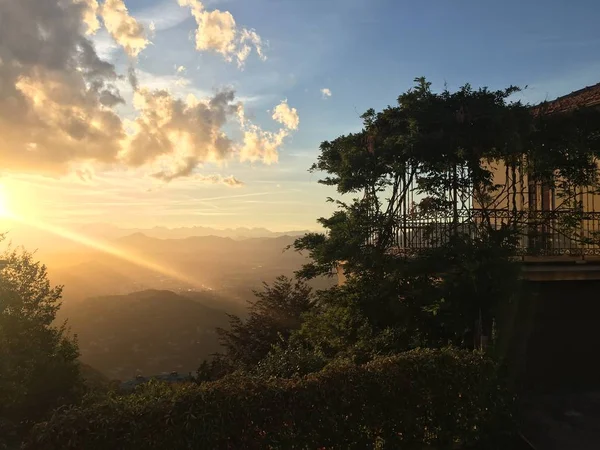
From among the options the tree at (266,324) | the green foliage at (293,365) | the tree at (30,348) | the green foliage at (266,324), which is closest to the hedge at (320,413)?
the green foliage at (293,365)

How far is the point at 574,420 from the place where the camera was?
8.66 meters

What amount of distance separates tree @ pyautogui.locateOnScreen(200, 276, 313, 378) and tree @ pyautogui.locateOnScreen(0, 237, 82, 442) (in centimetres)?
952

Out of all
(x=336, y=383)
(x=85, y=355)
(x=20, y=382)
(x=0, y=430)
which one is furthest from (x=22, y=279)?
(x=85, y=355)

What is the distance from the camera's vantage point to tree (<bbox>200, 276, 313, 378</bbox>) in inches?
988

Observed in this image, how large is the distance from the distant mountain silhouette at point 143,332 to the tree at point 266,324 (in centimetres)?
8887

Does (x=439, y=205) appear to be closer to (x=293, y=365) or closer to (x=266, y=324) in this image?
(x=293, y=365)

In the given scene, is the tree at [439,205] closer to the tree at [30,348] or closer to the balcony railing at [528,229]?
the balcony railing at [528,229]

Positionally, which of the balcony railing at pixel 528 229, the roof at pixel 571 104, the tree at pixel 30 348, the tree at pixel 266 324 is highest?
the roof at pixel 571 104

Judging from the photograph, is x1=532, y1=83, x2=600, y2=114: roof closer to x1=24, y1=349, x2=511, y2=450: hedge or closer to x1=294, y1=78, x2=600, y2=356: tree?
x1=294, y1=78, x2=600, y2=356: tree

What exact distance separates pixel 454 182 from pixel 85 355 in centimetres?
12932

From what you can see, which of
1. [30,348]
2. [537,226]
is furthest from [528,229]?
[30,348]

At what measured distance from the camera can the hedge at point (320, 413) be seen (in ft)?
16.6

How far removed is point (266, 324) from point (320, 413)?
71.3 ft

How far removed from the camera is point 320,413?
5.80 metres
